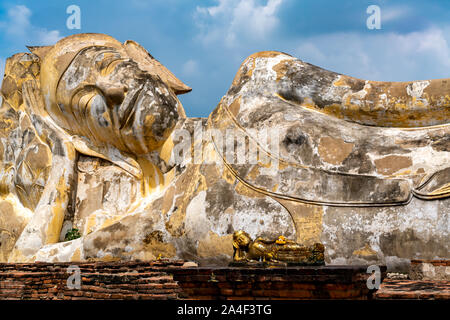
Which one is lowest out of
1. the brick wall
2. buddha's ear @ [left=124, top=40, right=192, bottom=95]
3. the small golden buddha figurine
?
the brick wall

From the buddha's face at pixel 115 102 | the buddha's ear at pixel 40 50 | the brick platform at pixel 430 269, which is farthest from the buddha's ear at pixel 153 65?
the brick platform at pixel 430 269

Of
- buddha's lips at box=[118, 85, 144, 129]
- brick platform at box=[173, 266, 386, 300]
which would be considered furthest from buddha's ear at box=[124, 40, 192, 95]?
brick platform at box=[173, 266, 386, 300]

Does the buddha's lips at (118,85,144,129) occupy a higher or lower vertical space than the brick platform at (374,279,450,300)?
higher

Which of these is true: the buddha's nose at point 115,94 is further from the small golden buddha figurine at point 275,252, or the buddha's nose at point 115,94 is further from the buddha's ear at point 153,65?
the small golden buddha figurine at point 275,252

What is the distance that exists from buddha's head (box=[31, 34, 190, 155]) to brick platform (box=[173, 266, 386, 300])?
3.69 metres

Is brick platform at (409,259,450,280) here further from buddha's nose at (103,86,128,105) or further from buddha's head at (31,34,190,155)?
buddha's nose at (103,86,128,105)

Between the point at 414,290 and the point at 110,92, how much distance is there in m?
4.40

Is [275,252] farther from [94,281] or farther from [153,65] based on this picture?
[153,65]

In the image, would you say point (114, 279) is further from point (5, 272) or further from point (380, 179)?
point (380, 179)

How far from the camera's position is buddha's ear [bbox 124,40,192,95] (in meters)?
8.16

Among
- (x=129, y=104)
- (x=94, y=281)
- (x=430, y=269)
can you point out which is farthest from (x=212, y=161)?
(x=430, y=269)

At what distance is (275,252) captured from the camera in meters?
4.85

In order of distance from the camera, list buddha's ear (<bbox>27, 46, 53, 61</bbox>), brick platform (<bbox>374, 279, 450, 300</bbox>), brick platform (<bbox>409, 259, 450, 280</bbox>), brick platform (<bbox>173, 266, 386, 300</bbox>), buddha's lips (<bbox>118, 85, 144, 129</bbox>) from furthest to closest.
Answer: buddha's ear (<bbox>27, 46, 53, 61</bbox>) < buddha's lips (<bbox>118, 85, 144, 129</bbox>) < brick platform (<bbox>409, 259, 450, 280</bbox>) < brick platform (<bbox>374, 279, 450, 300</bbox>) < brick platform (<bbox>173, 266, 386, 300</bbox>)

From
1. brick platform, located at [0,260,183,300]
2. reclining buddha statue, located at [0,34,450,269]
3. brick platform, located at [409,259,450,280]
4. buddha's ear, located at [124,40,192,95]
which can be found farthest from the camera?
buddha's ear, located at [124,40,192,95]
